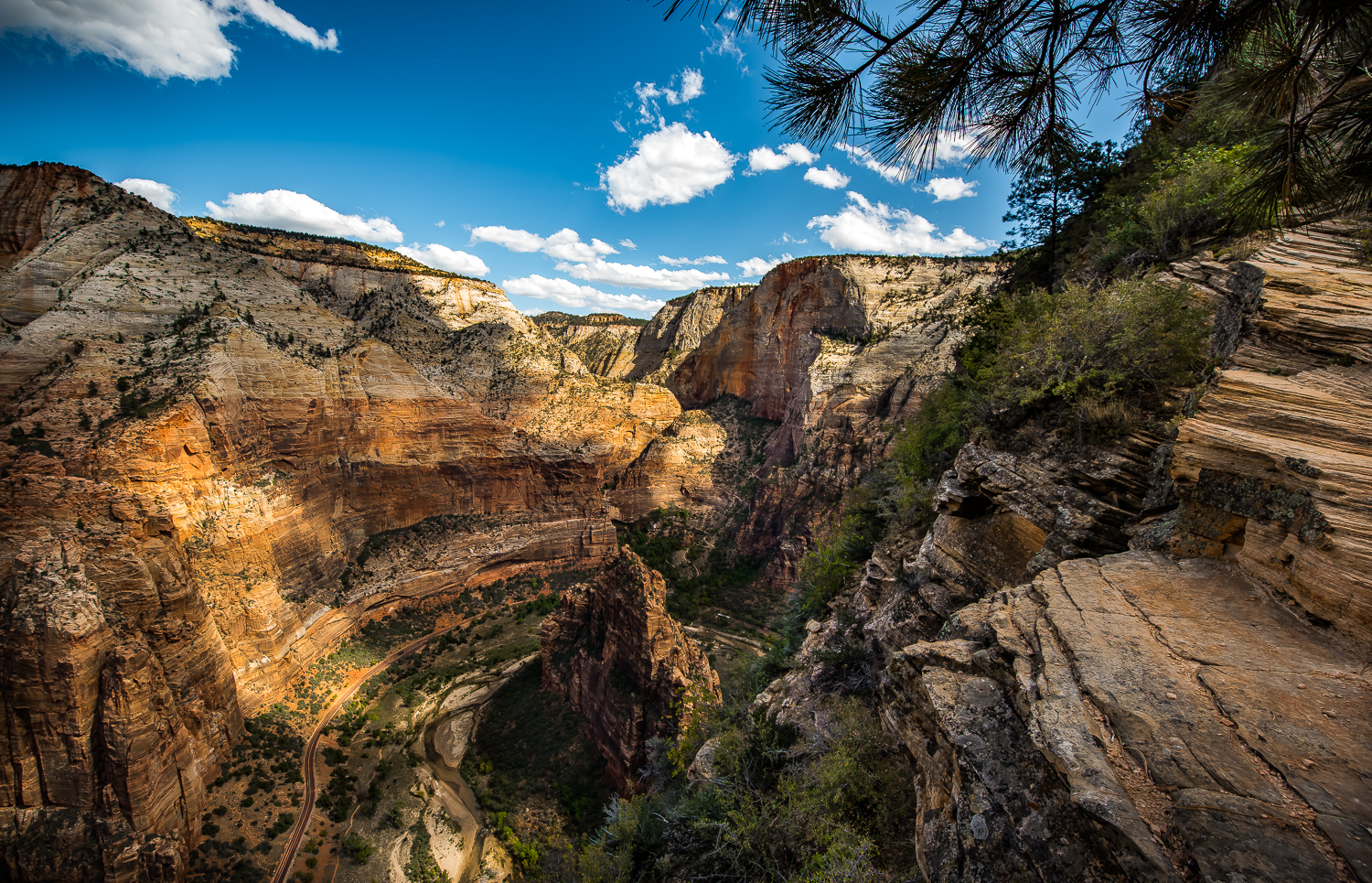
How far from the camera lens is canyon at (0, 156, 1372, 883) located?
3.48 m

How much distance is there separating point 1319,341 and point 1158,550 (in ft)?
10.8

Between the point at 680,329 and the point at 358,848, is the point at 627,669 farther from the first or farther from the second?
the point at 680,329

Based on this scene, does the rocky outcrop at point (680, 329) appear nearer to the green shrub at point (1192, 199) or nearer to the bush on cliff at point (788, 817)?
the green shrub at point (1192, 199)

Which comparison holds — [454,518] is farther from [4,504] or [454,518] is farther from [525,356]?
[4,504]

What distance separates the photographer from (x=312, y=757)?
70.6ft

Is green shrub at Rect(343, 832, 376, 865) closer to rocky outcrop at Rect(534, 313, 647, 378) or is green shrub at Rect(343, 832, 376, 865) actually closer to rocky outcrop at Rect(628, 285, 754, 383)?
rocky outcrop at Rect(628, 285, 754, 383)

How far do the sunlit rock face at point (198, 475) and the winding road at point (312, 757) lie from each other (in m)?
2.78

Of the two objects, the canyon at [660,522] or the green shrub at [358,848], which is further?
the green shrub at [358,848]

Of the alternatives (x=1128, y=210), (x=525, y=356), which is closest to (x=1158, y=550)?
(x=1128, y=210)

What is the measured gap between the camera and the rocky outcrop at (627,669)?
61.7ft

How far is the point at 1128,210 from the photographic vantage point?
12531 millimetres

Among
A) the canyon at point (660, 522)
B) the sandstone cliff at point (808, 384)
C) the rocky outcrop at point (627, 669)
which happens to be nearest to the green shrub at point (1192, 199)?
the canyon at point (660, 522)

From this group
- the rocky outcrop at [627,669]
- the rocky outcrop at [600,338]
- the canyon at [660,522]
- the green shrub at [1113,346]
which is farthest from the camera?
the rocky outcrop at [600,338]

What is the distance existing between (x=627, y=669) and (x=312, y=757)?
15.5 metres
